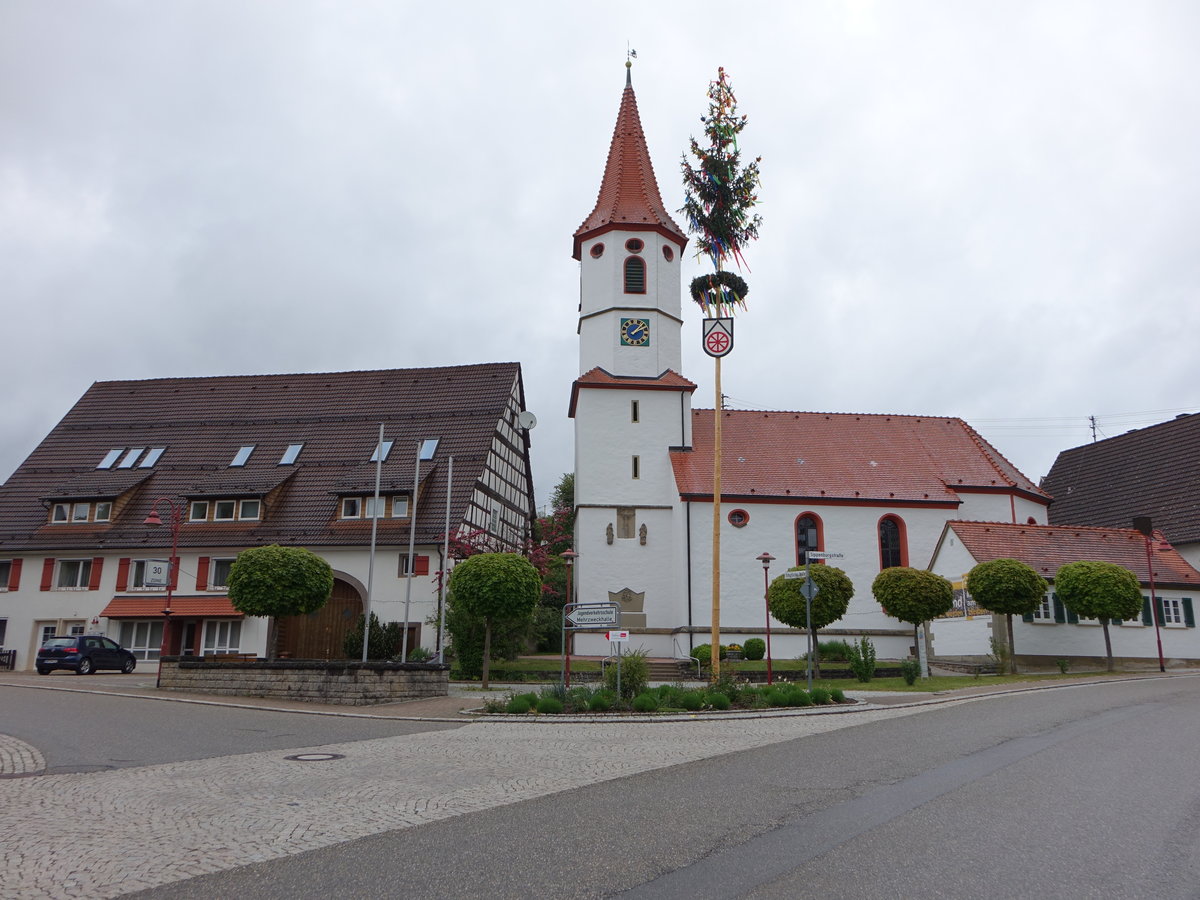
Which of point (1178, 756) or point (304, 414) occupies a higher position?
point (304, 414)

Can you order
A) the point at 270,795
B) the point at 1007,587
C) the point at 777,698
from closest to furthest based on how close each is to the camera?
the point at 270,795 < the point at 777,698 < the point at 1007,587

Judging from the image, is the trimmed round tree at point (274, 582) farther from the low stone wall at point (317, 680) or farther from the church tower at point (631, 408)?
the church tower at point (631, 408)

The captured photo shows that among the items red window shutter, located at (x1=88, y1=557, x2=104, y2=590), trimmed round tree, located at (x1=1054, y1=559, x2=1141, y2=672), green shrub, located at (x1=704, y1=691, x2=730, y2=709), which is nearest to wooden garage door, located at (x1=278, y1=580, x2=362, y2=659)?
red window shutter, located at (x1=88, y1=557, x2=104, y2=590)

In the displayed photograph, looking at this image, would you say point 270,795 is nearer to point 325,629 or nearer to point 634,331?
point 325,629

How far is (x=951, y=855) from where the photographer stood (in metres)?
6.65

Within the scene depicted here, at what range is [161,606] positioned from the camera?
3469 cm

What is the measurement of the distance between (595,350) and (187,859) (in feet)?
108

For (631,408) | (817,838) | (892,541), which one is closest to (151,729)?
(817,838)

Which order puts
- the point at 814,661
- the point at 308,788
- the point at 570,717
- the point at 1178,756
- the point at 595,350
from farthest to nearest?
the point at 595,350 < the point at 814,661 < the point at 570,717 < the point at 1178,756 < the point at 308,788

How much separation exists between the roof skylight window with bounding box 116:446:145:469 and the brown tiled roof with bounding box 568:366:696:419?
19.2m

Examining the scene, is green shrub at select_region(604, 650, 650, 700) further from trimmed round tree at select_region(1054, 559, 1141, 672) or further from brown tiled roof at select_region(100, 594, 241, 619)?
brown tiled roof at select_region(100, 594, 241, 619)

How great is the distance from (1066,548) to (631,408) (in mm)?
16910

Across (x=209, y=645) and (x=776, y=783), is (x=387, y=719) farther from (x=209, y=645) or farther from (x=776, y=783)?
(x=209, y=645)

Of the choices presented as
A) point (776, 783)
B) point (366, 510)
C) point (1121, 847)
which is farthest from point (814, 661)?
point (1121, 847)
